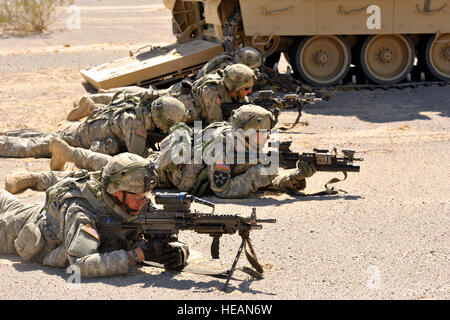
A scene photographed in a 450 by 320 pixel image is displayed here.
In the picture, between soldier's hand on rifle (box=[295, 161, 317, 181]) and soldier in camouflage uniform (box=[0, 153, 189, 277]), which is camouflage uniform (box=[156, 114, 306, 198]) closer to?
soldier's hand on rifle (box=[295, 161, 317, 181])

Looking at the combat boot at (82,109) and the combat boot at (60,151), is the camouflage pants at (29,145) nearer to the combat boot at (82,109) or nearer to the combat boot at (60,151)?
the combat boot at (60,151)

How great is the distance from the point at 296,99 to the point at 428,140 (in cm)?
193

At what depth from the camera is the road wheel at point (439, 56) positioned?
14.6m

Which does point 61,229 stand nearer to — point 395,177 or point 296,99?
point 395,177

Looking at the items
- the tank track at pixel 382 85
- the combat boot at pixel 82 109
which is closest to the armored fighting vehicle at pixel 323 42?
the tank track at pixel 382 85

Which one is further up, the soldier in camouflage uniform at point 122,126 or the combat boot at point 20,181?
the soldier in camouflage uniform at point 122,126

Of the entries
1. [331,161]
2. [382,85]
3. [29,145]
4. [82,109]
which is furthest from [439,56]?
[29,145]

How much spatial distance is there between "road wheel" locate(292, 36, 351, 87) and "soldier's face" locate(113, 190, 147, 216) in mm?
9256

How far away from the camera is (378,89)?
14.2 metres

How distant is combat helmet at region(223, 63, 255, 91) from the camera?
951 cm

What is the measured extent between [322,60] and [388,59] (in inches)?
52.2

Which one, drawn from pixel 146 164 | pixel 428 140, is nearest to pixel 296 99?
pixel 428 140

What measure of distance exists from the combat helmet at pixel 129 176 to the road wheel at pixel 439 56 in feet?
34.9

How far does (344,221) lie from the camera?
21.9 feet
